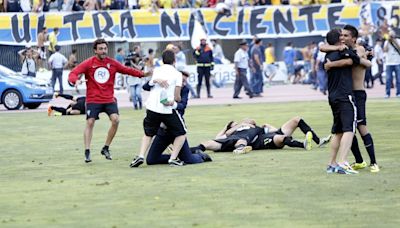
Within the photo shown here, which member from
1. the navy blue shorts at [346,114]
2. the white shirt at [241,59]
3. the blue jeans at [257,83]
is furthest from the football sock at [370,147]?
the blue jeans at [257,83]

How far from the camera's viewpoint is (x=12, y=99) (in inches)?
1420

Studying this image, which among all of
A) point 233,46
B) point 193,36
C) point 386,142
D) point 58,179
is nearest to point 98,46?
point 58,179

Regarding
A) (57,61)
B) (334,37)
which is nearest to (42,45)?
(57,61)

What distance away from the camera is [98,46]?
1747 centimetres

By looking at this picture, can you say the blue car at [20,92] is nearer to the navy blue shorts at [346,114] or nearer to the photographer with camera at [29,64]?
the photographer with camera at [29,64]

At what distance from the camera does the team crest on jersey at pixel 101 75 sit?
17.5 metres

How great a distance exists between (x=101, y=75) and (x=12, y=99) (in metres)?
19.0

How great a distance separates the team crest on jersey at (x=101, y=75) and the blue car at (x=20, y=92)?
1860 cm

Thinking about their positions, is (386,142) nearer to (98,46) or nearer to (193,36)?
(98,46)

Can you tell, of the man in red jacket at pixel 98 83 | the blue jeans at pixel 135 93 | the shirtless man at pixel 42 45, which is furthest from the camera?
the shirtless man at pixel 42 45

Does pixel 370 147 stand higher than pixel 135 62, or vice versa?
pixel 370 147

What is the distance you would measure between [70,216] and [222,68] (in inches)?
1465

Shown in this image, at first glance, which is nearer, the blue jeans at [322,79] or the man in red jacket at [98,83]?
the man in red jacket at [98,83]

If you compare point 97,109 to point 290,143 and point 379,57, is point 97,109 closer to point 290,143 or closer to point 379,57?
point 290,143
